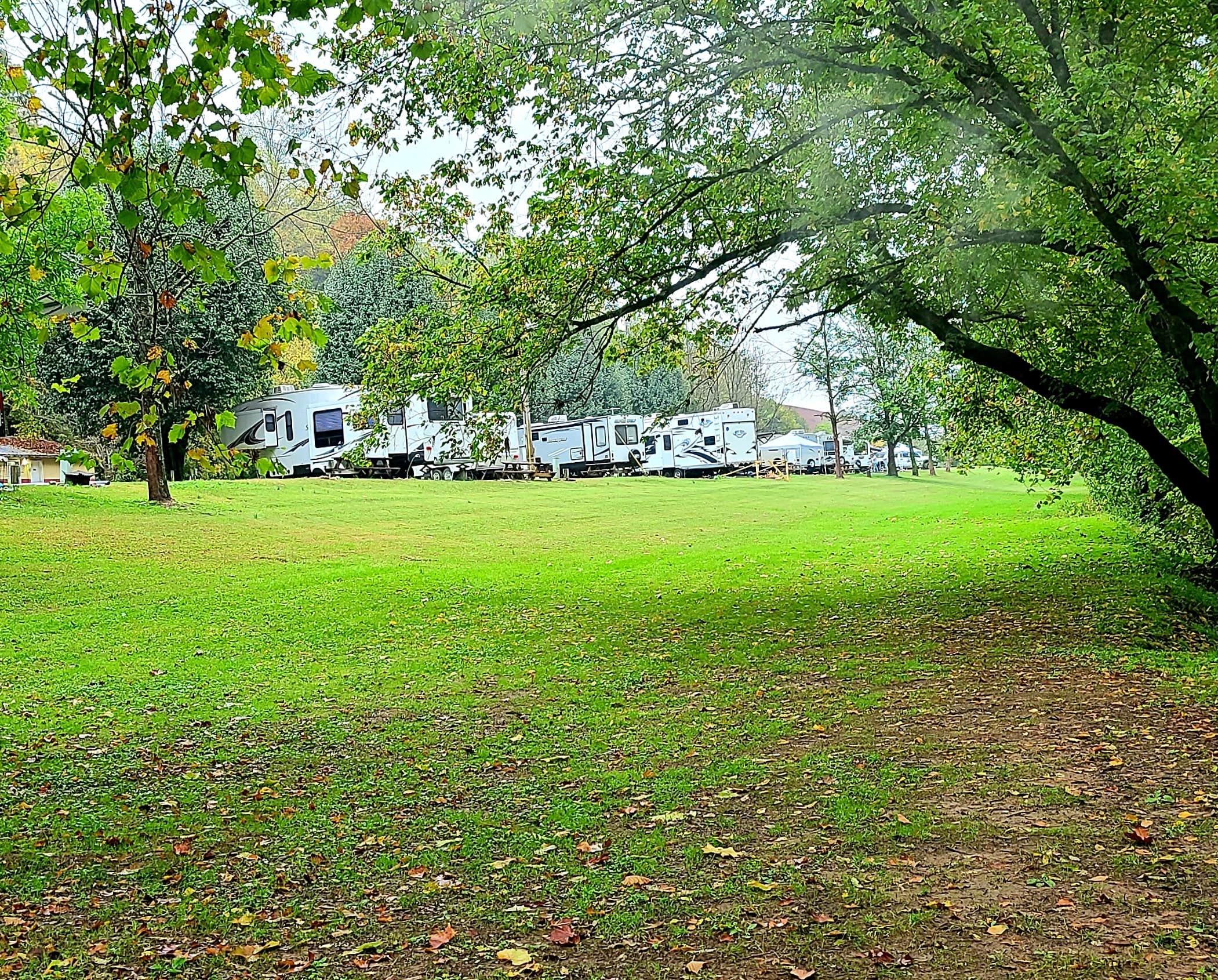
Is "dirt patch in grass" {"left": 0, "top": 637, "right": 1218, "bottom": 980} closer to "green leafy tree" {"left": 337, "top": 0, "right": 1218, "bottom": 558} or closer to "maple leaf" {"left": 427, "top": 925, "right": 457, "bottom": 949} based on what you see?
"maple leaf" {"left": 427, "top": 925, "right": 457, "bottom": 949}

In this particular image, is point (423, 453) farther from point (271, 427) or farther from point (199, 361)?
point (199, 361)

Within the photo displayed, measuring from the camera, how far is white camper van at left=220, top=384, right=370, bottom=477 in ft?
122

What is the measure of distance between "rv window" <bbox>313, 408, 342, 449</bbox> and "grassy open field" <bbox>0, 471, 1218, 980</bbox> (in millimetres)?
21295

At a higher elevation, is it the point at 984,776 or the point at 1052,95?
the point at 1052,95

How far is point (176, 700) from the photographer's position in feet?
30.3

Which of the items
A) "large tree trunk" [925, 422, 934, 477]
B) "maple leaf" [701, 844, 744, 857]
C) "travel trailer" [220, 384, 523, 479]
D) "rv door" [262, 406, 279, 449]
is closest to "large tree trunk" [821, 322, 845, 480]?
"large tree trunk" [925, 422, 934, 477]

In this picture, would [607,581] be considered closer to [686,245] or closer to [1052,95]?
[686,245]

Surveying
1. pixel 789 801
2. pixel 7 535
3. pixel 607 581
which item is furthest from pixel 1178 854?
pixel 7 535

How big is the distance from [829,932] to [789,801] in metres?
1.74

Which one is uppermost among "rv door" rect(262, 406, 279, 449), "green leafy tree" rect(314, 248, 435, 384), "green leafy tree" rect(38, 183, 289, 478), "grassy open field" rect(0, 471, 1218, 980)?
"green leafy tree" rect(314, 248, 435, 384)

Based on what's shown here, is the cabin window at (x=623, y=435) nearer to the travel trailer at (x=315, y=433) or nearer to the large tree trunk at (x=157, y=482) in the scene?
the travel trailer at (x=315, y=433)

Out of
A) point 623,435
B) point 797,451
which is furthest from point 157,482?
point 797,451

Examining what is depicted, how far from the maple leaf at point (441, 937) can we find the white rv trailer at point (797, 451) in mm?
55947

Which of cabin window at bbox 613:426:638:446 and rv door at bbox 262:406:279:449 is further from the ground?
rv door at bbox 262:406:279:449
